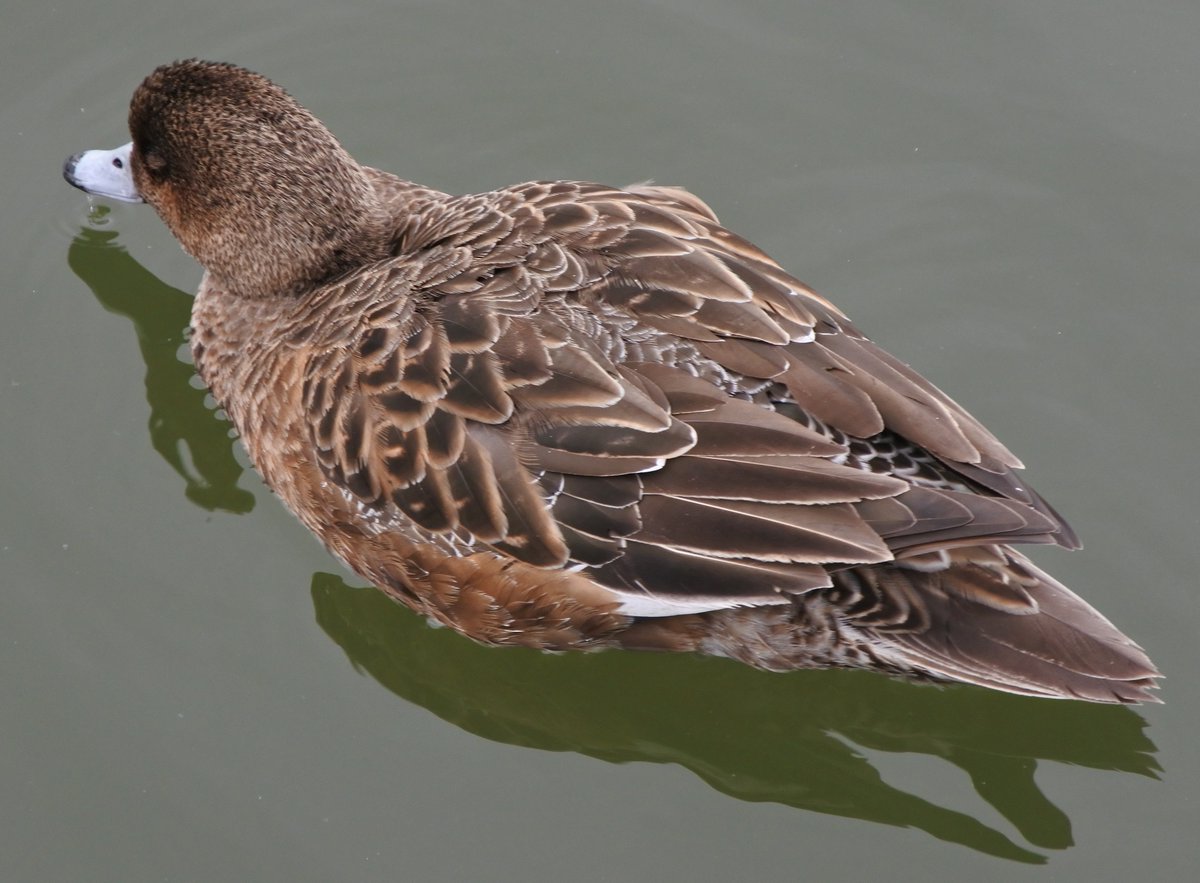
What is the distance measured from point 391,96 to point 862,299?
2705 millimetres

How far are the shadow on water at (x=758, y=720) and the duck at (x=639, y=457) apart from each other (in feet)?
0.92

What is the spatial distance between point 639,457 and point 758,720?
4.88ft

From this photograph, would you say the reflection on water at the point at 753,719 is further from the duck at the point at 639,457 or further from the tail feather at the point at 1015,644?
the tail feather at the point at 1015,644

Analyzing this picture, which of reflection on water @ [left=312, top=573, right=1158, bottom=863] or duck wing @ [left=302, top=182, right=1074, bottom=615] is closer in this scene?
duck wing @ [left=302, top=182, right=1074, bottom=615]

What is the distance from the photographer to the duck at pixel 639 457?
5355 millimetres

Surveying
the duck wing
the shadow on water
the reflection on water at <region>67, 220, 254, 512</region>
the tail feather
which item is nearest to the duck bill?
the reflection on water at <region>67, 220, 254, 512</region>

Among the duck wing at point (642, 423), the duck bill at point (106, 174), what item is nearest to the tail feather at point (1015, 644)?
the duck wing at point (642, 423)

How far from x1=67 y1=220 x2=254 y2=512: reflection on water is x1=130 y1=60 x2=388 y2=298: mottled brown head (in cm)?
68

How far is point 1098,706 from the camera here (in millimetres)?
6297

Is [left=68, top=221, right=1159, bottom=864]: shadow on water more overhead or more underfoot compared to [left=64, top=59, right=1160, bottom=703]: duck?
more underfoot

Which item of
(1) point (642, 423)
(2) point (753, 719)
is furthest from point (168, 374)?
(2) point (753, 719)

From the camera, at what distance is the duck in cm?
536

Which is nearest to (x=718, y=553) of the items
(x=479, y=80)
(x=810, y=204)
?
(x=810, y=204)

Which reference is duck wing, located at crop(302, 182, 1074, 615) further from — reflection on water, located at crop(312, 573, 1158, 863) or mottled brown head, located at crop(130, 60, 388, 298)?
reflection on water, located at crop(312, 573, 1158, 863)
